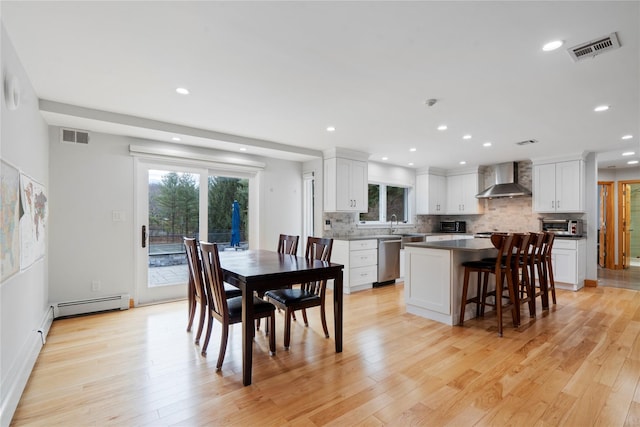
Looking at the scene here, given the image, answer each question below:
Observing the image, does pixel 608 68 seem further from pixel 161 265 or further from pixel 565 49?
pixel 161 265

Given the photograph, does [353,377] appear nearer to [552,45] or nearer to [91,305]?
[552,45]

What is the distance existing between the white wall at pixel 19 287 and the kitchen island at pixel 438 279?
360 cm

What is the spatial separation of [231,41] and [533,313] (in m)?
4.28

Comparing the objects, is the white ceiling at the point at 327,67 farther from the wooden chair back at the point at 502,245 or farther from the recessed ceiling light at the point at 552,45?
the wooden chair back at the point at 502,245

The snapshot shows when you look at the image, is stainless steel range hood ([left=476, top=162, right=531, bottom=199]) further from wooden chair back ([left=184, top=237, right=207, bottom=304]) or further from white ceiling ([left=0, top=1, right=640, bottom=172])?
wooden chair back ([left=184, top=237, right=207, bottom=304])

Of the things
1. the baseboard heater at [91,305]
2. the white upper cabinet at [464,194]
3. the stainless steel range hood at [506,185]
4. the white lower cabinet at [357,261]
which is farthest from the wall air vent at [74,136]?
the white upper cabinet at [464,194]

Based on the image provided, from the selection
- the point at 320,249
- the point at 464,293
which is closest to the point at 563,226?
the point at 464,293

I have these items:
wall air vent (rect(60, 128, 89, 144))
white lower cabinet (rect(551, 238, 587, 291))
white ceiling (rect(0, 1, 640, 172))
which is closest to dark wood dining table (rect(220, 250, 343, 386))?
white ceiling (rect(0, 1, 640, 172))

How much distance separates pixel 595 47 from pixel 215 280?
124 inches

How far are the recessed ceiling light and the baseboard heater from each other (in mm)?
4945

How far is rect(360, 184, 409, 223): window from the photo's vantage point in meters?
6.62

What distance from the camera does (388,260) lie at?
18.4 feet

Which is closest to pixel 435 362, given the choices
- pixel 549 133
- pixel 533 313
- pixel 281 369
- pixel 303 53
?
pixel 281 369

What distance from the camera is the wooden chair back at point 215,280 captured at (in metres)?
2.36
